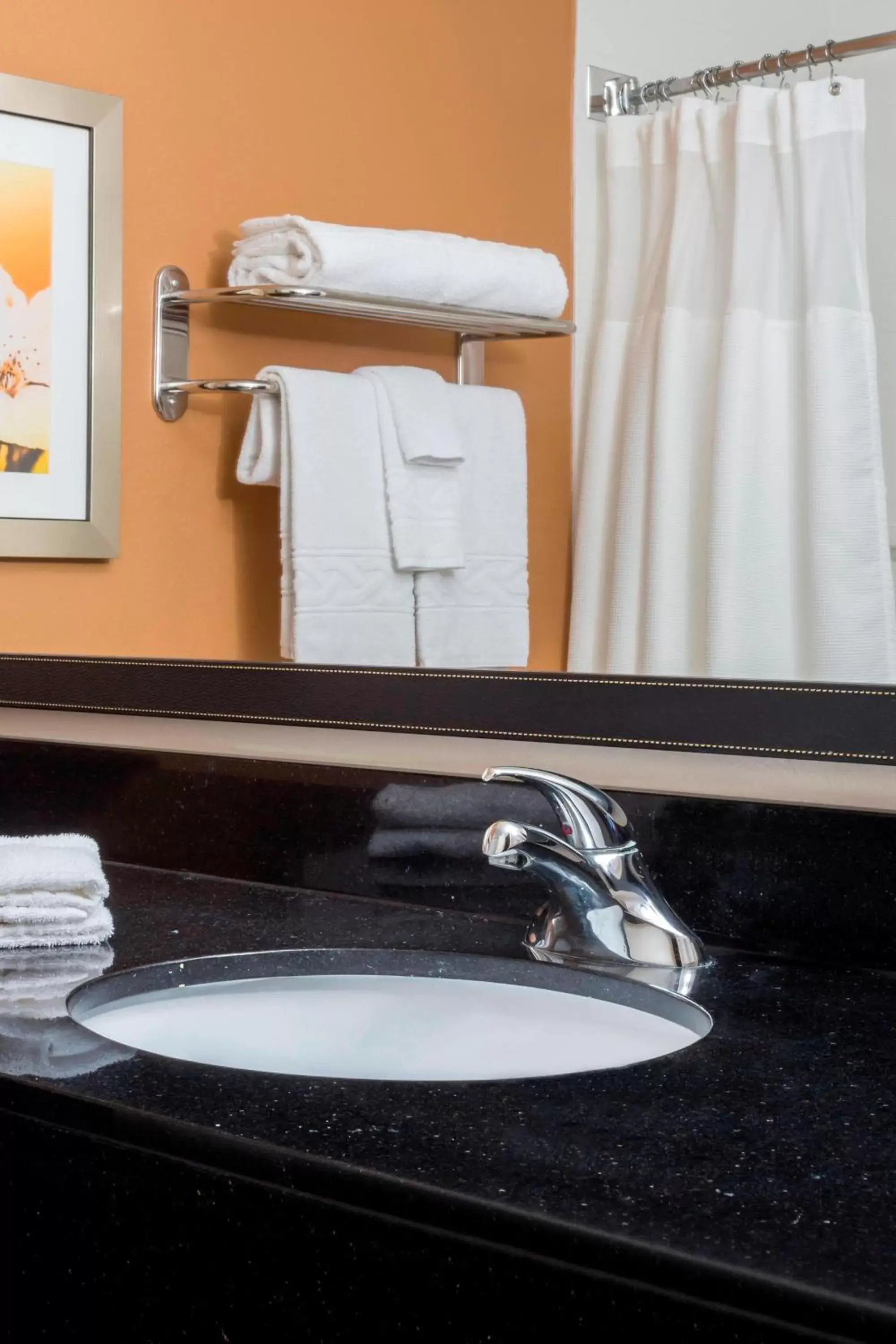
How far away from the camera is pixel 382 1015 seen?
1160 millimetres

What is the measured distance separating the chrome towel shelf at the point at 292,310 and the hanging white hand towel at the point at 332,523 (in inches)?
2.3

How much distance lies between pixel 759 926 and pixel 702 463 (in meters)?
0.38

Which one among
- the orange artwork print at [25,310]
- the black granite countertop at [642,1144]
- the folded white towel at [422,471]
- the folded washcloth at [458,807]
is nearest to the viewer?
the black granite countertop at [642,1144]

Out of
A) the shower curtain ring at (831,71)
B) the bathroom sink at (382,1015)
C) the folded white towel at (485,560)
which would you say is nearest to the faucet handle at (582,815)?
the bathroom sink at (382,1015)

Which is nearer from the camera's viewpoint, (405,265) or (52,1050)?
(52,1050)

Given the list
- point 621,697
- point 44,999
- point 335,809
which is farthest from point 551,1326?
point 335,809

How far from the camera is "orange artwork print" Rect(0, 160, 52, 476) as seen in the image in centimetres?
149

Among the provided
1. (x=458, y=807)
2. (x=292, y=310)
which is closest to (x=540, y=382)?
(x=292, y=310)

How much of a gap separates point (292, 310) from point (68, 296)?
0.26 m

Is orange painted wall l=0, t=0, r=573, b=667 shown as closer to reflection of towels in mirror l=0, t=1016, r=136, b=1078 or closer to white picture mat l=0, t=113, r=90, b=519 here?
white picture mat l=0, t=113, r=90, b=519

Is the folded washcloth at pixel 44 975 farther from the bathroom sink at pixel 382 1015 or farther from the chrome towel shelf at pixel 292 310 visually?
the chrome towel shelf at pixel 292 310

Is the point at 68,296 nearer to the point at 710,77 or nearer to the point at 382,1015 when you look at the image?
the point at 710,77

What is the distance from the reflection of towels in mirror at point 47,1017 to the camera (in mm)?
885

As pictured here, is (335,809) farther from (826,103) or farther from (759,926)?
(826,103)
